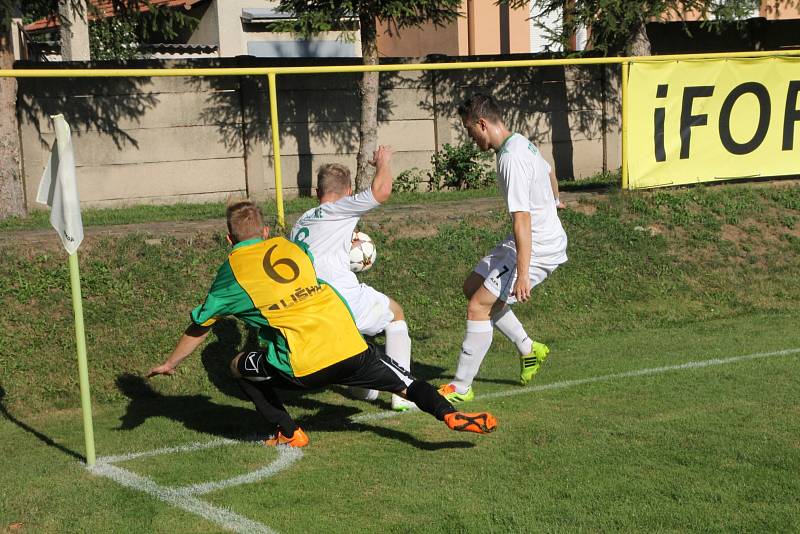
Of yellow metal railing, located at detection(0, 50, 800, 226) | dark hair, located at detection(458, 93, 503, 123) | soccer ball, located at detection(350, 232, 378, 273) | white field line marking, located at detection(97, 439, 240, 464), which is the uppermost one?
yellow metal railing, located at detection(0, 50, 800, 226)

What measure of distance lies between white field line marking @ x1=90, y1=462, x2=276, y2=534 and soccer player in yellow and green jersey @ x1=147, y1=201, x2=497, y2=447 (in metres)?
0.59

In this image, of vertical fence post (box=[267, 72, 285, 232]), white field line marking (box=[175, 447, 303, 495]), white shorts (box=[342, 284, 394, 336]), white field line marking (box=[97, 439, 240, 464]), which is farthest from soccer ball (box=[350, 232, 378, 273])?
vertical fence post (box=[267, 72, 285, 232])

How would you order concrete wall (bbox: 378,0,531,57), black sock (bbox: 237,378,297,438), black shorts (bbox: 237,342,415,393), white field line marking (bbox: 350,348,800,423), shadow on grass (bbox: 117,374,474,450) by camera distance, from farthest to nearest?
concrete wall (bbox: 378,0,531,57)
white field line marking (bbox: 350,348,800,423)
shadow on grass (bbox: 117,374,474,450)
black sock (bbox: 237,378,297,438)
black shorts (bbox: 237,342,415,393)

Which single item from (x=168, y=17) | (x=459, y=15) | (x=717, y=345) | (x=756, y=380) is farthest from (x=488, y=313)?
(x=459, y=15)

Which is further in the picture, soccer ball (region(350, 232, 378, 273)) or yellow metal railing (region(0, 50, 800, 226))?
yellow metal railing (region(0, 50, 800, 226))

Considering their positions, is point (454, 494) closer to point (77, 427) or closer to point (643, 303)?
point (77, 427)

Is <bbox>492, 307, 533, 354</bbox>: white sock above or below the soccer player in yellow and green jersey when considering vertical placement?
below

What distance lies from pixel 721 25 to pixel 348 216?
14846 mm

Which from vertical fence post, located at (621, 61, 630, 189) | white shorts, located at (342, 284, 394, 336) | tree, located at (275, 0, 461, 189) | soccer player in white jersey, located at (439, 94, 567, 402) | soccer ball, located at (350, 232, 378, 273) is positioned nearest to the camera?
soccer player in white jersey, located at (439, 94, 567, 402)

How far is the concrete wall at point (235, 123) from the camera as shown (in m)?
14.3

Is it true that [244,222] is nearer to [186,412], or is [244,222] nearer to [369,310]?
[369,310]

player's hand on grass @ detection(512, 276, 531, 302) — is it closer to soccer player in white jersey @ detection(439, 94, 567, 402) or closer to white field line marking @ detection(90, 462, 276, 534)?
soccer player in white jersey @ detection(439, 94, 567, 402)

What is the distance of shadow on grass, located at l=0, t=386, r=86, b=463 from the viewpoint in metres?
6.48

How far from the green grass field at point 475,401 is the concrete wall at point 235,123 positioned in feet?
15.1
